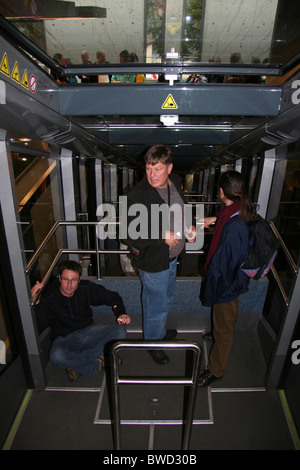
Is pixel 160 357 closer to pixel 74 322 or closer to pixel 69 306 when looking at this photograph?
pixel 74 322

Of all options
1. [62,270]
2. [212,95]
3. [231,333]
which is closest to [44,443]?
[62,270]

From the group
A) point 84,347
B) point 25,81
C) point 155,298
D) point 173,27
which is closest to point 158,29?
point 173,27

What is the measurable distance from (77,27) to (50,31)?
0.18 metres

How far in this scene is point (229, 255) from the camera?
80.2 inches

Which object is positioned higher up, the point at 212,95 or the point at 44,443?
the point at 212,95

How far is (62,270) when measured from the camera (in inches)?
100

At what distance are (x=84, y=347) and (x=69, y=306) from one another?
443mm

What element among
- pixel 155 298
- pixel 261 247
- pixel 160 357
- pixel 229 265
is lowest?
pixel 160 357

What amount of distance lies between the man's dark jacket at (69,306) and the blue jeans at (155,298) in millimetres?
388

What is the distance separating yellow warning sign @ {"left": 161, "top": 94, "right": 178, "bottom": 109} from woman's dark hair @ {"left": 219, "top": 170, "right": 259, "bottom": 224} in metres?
0.64

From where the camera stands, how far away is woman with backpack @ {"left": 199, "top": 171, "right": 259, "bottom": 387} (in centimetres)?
200

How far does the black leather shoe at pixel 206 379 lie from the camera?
2.44 meters
